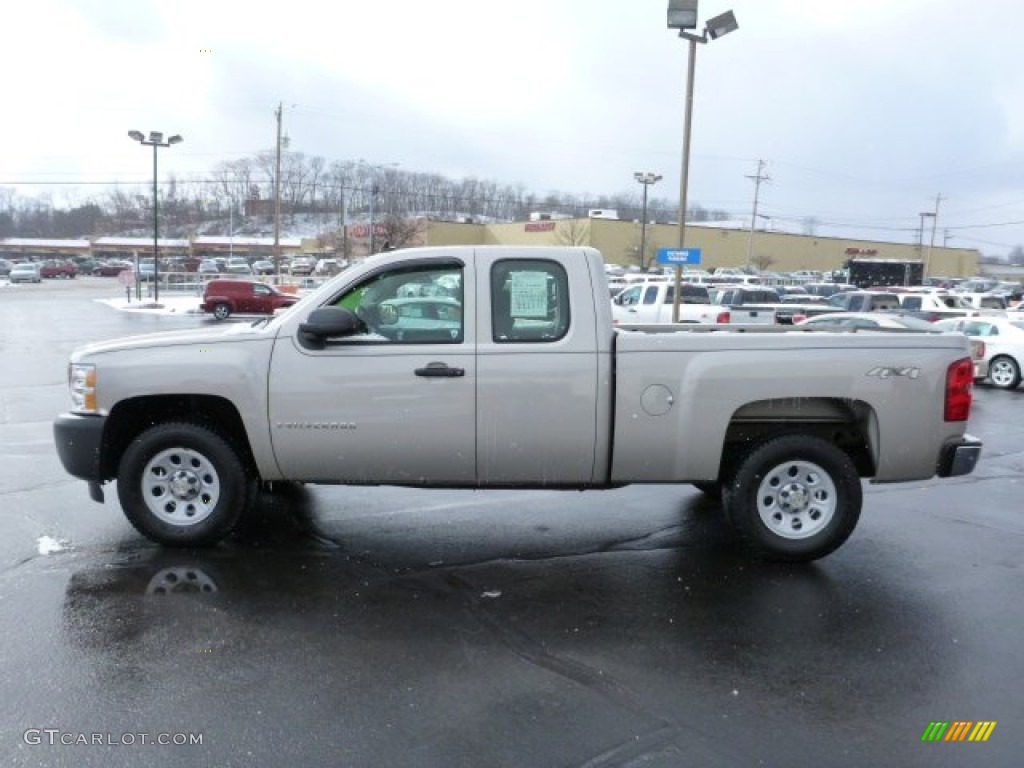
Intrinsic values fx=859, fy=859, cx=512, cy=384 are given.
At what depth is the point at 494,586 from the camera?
5.11 metres

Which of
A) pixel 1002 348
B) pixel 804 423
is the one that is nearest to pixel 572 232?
pixel 1002 348

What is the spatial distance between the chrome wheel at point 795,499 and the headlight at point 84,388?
431 centimetres

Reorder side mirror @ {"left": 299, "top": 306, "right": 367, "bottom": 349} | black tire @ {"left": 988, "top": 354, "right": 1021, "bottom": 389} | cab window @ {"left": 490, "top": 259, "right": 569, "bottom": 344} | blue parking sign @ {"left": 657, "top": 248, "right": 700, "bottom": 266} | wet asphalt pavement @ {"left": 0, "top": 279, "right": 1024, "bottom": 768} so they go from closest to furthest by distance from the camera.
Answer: wet asphalt pavement @ {"left": 0, "top": 279, "right": 1024, "bottom": 768} < side mirror @ {"left": 299, "top": 306, "right": 367, "bottom": 349} < cab window @ {"left": 490, "top": 259, "right": 569, "bottom": 344} < black tire @ {"left": 988, "top": 354, "right": 1021, "bottom": 389} < blue parking sign @ {"left": 657, "top": 248, "right": 700, "bottom": 266}

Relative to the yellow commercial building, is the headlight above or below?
below

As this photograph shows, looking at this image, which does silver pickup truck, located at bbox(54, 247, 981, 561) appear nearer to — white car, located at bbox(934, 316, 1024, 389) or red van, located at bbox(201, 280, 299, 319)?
white car, located at bbox(934, 316, 1024, 389)

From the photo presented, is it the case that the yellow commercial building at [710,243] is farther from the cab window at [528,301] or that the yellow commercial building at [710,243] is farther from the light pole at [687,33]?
the cab window at [528,301]

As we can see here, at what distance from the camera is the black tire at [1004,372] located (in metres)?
16.2

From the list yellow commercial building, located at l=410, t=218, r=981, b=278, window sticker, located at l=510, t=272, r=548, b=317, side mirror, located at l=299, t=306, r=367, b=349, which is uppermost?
yellow commercial building, located at l=410, t=218, r=981, b=278

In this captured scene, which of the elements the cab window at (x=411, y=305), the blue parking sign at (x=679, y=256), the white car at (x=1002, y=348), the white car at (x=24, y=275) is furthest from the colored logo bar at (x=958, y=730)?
the white car at (x=24, y=275)

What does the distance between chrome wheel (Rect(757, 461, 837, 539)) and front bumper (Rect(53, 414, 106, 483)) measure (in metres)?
4.25

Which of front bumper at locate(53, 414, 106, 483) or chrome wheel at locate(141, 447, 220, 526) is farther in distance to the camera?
chrome wheel at locate(141, 447, 220, 526)

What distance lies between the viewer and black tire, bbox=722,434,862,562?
549cm

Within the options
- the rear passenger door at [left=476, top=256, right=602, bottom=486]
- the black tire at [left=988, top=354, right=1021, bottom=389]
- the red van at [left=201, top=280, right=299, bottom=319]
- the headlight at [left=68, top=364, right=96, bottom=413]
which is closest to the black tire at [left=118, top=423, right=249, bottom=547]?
the headlight at [left=68, top=364, right=96, bottom=413]

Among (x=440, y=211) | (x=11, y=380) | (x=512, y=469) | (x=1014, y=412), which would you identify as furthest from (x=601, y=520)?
(x=440, y=211)
